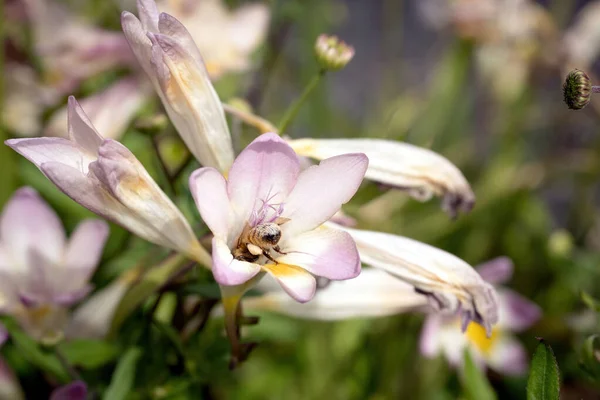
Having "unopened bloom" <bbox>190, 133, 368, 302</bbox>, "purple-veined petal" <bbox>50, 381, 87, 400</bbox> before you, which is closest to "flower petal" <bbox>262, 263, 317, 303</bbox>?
"unopened bloom" <bbox>190, 133, 368, 302</bbox>

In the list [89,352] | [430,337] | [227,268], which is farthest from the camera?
[430,337]

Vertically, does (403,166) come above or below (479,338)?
above

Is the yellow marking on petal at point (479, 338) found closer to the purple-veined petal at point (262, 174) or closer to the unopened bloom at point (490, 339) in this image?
the unopened bloom at point (490, 339)

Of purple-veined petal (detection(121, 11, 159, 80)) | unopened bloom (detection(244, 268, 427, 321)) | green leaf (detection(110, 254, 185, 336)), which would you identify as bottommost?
unopened bloom (detection(244, 268, 427, 321))

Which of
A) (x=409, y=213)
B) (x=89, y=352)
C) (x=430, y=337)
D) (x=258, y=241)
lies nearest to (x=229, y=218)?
(x=258, y=241)

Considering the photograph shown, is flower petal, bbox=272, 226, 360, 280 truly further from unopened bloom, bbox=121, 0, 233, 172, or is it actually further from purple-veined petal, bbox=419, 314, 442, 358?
purple-veined petal, bbox=419, 314, 442, 358

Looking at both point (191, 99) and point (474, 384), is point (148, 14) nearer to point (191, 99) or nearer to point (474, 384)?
point (191, 99)

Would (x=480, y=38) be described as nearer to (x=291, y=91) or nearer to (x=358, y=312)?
(x=291, y=91)
